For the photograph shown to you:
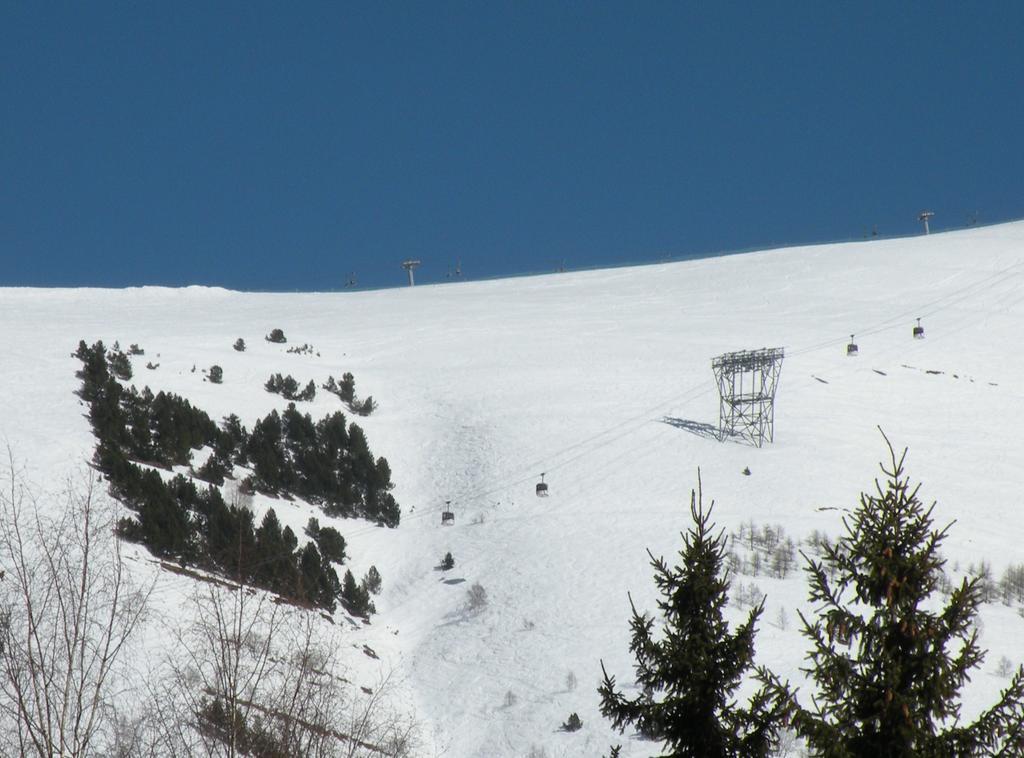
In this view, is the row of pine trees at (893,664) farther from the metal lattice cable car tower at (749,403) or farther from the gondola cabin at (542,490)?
the metal lattice cable car tower at (749,403)

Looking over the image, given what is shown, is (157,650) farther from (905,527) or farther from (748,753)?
(905,527)

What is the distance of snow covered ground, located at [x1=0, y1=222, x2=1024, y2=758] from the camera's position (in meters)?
27.0

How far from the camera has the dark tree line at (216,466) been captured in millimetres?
28547

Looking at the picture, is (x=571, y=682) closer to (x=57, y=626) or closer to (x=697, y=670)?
(x=57, y=626)

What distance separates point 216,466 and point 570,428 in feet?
51.4

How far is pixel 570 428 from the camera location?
148 ft

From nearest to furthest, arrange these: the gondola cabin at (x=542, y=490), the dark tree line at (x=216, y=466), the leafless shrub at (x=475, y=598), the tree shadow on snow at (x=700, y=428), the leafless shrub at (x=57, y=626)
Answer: the leafless shrub at (x=57, y=626) → the dark tree line at (x=216, y=466) → the leafless shrub at (x=475, y=598) → the gondola cabin at (x=542, y=490) → the tree shadow on snow at (x=700, y=428)

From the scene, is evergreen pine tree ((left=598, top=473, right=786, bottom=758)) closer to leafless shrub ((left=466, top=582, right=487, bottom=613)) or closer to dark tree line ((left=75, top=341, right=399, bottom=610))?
dark tree line ((left=75, top=341, right=399, bottom=610))

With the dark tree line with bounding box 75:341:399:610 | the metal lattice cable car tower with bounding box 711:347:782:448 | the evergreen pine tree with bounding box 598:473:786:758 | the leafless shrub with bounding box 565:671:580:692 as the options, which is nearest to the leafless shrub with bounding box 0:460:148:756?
the evergreen pine tree with bounding box 598:473:786:758

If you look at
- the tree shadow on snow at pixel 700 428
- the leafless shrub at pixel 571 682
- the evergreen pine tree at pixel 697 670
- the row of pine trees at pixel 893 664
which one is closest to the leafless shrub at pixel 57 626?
the evergreen pine tree at pixel 697 670

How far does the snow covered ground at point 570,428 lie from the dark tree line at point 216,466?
1027 mm

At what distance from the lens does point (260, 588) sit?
79.9ft

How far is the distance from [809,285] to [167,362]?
46.2 metres

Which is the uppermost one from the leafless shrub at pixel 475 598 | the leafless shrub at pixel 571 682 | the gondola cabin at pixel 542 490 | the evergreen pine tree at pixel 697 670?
the evergreen pine tree at pixel 697 670
